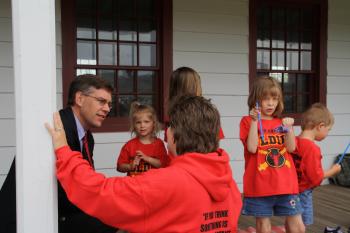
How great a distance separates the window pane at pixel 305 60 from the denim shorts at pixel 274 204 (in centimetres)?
315

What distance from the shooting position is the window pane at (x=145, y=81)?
4422mm

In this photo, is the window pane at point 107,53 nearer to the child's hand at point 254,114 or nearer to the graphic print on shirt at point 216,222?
the child's hand at point 254,114

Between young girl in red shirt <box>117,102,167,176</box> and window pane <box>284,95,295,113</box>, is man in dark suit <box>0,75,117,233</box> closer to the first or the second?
young girl in red shirt <box>117,102,167,176</box>

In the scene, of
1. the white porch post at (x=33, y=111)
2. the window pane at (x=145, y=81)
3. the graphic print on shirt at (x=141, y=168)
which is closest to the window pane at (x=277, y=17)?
the window pane at (x=145, y=81)

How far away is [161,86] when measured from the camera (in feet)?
14.5

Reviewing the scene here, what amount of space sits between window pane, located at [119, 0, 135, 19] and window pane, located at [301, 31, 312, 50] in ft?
8.25

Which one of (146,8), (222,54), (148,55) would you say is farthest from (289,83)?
(146,8)

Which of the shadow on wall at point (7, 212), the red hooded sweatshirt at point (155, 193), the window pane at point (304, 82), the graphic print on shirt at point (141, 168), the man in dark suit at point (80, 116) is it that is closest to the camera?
the red hooded sweatshirt at point (155, 193)

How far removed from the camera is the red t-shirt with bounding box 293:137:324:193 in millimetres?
2686

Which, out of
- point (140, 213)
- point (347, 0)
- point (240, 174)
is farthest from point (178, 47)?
point (140, 213)

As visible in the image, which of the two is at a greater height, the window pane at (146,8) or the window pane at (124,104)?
the window pane at (146,8)

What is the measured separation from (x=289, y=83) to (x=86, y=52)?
2.87 metres

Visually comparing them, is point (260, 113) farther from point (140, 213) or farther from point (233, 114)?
point (233, 114)

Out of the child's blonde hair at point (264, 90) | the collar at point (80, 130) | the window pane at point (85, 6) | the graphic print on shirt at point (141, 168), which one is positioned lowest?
the graphic print on shirt at point (141, 168)
